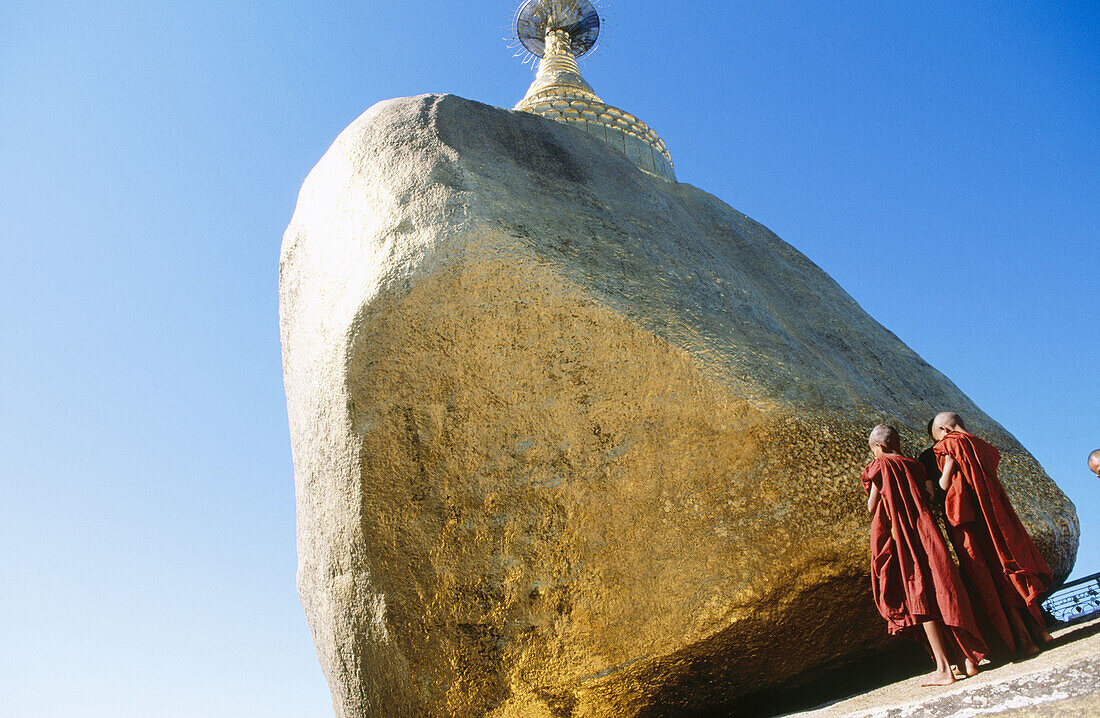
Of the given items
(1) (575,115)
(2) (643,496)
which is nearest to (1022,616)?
(2) (643,496)

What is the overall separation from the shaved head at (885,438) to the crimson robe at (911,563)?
10 centimetres

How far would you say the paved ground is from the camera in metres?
2.32

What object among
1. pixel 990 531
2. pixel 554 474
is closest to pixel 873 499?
pixel 990 531

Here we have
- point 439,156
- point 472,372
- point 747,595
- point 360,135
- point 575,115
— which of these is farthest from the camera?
point 575,115

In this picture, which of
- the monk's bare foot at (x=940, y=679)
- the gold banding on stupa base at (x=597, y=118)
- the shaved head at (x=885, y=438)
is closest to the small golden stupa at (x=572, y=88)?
the gold banding on stupa base at (x=597, y=118)

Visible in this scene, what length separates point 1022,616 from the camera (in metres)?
3.36

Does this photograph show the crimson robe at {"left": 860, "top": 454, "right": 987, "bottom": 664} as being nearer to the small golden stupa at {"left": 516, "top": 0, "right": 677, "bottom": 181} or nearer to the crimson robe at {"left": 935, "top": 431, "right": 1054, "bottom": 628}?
the crimson robe at {"left": 935, "top": 431, "right": 1054, "bottom": 628}

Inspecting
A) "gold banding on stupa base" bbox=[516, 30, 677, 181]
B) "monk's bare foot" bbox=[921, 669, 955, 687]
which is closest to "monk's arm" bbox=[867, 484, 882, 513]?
"monk's bare foot" bbox=[921, 669, 955, 687]

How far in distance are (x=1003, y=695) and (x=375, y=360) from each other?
292 centimetres

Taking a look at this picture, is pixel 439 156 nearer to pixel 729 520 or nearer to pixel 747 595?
pixel 729 520

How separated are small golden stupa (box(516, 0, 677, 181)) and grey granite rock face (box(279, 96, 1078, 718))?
2850 millimetres

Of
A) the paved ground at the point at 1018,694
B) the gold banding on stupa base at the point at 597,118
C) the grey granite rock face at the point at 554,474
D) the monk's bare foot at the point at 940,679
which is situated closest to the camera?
the paved ground at the point at 1018,694

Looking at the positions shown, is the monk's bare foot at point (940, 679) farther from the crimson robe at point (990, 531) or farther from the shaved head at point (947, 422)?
the shaved head at point (947, 422)

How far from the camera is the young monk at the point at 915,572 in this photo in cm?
314
